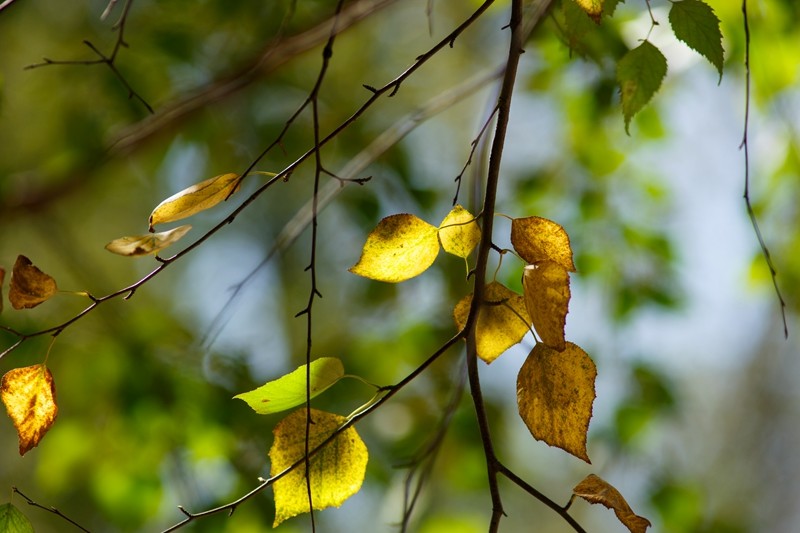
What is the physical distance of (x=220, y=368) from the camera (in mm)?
890

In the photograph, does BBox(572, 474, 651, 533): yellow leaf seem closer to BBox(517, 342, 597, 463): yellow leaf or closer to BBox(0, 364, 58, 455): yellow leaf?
BBox(517, 342, 597, 463): yellow leaf

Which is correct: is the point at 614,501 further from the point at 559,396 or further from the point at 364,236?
the point at 364,236

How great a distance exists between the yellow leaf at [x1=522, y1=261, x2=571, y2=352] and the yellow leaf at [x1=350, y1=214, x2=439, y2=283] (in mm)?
43

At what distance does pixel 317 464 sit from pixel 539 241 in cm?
11

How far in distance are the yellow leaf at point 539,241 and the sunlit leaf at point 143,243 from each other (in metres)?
0.11

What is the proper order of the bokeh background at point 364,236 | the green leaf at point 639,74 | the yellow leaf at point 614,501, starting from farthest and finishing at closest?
the bokeh background at point 364,236
the green leaf at point 639,74
the yellow leaf at point 614,501

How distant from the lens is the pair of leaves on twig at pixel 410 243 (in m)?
0.28

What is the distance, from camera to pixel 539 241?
28 centimetres

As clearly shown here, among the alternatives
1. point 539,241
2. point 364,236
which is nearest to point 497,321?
point 539,241

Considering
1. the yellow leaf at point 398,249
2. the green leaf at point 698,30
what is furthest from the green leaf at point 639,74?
the yellow leaf at point 398,249

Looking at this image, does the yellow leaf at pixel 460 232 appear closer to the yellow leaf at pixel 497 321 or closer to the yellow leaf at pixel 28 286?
the yellow leaf at pixel 497 321

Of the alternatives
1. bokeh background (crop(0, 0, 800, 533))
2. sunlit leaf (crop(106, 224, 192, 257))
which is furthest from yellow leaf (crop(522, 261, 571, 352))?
bokeh background (crop(0, 0, 800, 533))

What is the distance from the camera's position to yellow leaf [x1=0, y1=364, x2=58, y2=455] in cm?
27

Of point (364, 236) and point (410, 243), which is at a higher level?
point (410, 243)
